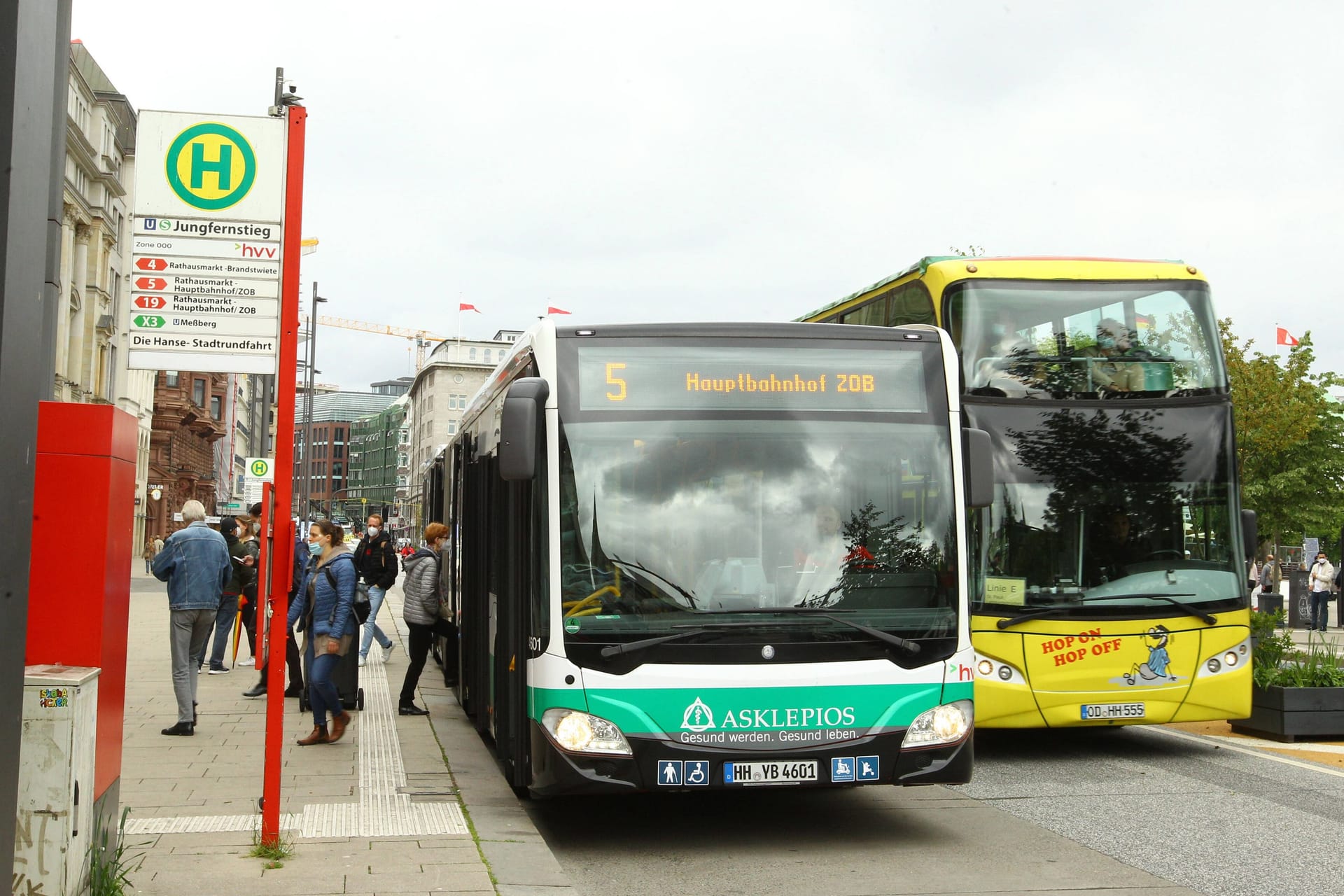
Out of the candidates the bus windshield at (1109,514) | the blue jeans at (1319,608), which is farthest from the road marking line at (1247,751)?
the blue jeans at (1319,608)

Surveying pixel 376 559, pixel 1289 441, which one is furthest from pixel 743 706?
pixel 1289 441

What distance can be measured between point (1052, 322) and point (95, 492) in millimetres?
7876

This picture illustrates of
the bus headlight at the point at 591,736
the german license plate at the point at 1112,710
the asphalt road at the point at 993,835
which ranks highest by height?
the bus headlight at the point at 591,736

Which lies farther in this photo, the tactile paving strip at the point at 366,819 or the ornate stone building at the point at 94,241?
A: the ornate stone building at the point at 94,241

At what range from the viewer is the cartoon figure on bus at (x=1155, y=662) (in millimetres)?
10977

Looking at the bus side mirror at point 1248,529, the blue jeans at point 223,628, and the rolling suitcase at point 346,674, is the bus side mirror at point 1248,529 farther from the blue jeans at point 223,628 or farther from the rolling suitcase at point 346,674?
the blue jeans at point 223,628

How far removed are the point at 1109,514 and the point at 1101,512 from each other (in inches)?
2.4

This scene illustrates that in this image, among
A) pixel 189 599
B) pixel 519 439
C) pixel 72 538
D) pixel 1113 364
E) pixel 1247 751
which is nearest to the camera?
pixel 72 538

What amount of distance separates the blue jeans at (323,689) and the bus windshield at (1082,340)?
522 centimetres

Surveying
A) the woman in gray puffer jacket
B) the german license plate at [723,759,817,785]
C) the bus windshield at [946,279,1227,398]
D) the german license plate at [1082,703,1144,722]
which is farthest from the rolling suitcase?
the german license plate at [1082,703,1144,722]

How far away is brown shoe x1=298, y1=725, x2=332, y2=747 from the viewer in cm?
1085

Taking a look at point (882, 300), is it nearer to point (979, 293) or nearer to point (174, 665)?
point (979, 293)

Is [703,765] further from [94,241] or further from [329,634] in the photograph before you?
[94,241]

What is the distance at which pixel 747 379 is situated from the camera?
809cm
